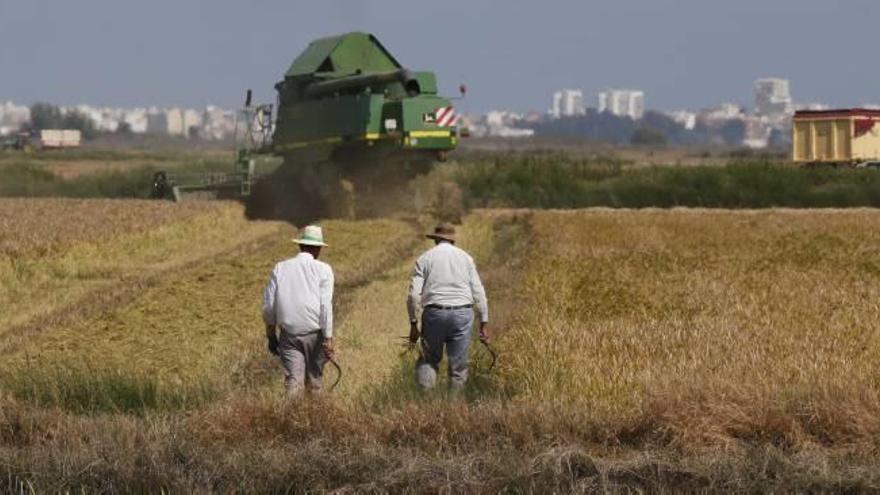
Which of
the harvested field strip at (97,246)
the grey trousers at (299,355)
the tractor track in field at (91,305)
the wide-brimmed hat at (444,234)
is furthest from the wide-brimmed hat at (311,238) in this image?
the harvested field strip at (97,246)

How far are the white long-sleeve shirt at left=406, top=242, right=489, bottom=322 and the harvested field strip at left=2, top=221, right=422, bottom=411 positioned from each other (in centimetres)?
196

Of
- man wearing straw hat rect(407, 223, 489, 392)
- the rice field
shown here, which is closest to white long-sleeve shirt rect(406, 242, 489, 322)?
man wearing straw hat rect(407, 223, 489, 392)

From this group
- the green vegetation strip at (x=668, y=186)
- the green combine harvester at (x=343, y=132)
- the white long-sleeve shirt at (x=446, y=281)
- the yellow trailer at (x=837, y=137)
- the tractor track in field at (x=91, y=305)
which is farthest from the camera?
the yellow trailer at (x=837, y=137)

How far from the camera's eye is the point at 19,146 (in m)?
103

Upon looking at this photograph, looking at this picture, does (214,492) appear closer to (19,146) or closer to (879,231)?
(879,231)

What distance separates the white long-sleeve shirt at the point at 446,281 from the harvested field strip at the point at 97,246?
7472mm

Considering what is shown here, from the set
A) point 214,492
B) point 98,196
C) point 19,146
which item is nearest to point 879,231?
point 214,492

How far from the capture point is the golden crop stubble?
1110 centimetres

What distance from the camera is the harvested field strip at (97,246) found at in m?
22.2

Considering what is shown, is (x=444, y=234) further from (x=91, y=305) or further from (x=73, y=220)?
(x=73, y=220)

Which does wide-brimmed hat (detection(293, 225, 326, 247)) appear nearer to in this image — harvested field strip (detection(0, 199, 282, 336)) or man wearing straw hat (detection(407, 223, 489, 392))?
man wearing straw hat (detection(407, 223, 489, 392))

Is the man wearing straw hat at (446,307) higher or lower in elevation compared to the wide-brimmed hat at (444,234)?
lower

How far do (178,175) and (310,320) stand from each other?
35.5 m

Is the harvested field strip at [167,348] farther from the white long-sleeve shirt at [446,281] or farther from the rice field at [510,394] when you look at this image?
the white long-sleeve shirt at [446,281]
